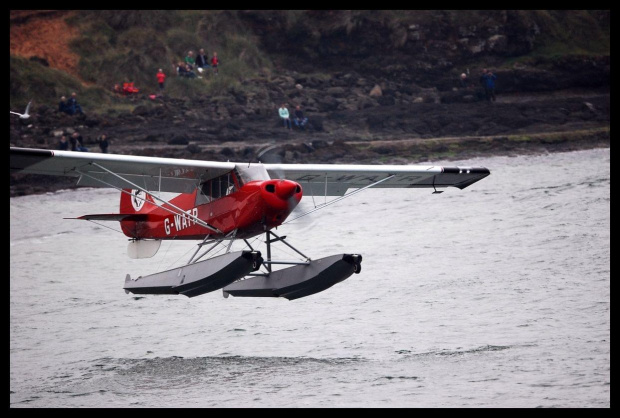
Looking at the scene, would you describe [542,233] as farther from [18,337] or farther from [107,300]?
[18,337]

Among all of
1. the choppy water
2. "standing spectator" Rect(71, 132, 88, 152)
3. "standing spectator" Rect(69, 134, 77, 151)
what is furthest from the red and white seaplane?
"standing spectator" Rect(69, 134, 77, 151)

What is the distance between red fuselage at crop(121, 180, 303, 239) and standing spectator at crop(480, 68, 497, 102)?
94.5 ft

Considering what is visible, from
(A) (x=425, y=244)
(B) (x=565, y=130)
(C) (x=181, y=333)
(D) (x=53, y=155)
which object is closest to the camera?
(D) (x=53, y=155)

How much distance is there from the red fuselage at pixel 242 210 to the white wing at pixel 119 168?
371 millimetres

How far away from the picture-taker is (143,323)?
27.5 m

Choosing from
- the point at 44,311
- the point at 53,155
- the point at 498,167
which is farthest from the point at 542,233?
the point at 53,155

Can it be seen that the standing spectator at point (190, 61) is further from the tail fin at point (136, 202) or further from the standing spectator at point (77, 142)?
the tail fin at point (136, 202)

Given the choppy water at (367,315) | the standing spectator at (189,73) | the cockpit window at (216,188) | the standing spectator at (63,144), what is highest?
the standing spectator at (189,73)

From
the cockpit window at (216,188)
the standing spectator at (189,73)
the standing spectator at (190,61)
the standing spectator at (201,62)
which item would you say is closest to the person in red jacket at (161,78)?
the standing spectator at (189,73)

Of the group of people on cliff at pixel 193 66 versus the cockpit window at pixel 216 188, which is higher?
the group of people on cliff at pixel 193 66

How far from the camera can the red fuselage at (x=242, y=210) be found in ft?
59.6

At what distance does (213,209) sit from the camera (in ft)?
63.6
